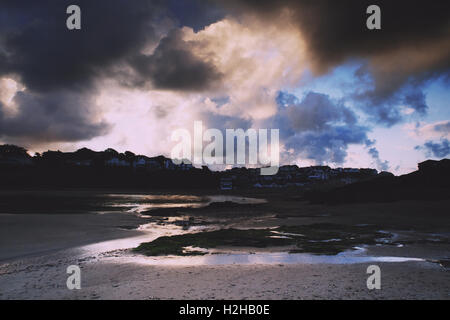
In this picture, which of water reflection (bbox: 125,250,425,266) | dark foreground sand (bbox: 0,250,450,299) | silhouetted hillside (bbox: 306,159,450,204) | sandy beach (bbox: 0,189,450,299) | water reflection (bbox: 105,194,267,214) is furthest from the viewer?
silhouetted hillside (bbox: 306,159,450,204)

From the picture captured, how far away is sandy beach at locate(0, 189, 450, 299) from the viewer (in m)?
11.1

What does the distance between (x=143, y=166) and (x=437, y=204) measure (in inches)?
6883

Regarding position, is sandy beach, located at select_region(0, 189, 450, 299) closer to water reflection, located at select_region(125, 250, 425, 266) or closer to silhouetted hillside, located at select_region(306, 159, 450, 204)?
water reflection, located at select_region(125, 250, 425, 266)

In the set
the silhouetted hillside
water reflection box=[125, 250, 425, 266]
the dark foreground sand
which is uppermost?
the silhouetted hillside

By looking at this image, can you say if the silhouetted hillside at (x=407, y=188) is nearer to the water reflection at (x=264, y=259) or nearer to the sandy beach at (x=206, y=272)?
the sandy beach at (x=206, y=272)

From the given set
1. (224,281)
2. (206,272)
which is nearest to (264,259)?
(206,272)

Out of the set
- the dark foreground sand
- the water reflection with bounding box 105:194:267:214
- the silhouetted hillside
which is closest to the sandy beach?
the dark foreground sand

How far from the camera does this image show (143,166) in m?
195

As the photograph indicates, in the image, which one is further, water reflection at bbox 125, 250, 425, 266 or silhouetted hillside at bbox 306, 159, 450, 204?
silhouetted hillside at bbox 306, 159, 450, 204

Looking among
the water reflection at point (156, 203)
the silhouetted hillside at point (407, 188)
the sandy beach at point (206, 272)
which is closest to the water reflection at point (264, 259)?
the sandy beach at point (206, 272)

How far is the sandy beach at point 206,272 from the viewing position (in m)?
11.1

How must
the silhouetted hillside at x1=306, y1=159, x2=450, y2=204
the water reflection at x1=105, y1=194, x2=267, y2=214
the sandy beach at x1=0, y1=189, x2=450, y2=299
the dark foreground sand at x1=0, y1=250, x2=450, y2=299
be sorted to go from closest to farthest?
the dark foreground sand at x1=0, y1=250, x2=450, y2=299 → the sandy beach at x1=0, y1=189, x2=450, y2=299 → the water reflection at x1=105, y1=194, x2=267, y2=214 → the silhouetted hillside at x1=306, y1=159, x2=450, y2=204
